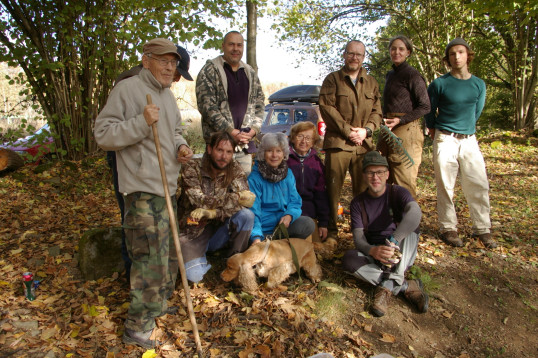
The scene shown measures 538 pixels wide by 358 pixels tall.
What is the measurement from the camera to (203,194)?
11.1 feet

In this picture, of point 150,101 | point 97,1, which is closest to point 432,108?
point 150,101

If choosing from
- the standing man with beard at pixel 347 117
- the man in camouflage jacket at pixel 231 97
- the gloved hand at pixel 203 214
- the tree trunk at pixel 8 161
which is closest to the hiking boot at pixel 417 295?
the standing man with beard at pixel 347 117

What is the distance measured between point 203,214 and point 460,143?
125 inches

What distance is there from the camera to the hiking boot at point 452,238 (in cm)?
442

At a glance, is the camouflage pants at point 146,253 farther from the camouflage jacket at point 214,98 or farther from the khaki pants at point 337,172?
the khaki pants at point 337,172

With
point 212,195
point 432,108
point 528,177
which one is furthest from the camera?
point 528,177

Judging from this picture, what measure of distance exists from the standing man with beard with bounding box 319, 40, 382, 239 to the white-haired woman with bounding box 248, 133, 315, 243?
25.1 inches

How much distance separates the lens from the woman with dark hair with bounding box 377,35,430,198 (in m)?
4.30

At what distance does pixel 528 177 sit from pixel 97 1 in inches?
362

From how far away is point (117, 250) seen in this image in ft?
12.7

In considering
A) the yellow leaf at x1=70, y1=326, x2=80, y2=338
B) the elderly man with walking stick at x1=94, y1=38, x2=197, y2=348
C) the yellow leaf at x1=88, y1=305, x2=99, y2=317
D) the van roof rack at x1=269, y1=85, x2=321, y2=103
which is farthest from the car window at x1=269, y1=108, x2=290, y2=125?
the yellow leaf at x1=70, y1=326, x2=80, y2=338

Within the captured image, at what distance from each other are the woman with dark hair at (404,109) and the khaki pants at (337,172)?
1.37 feet

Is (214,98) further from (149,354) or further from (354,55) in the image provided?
(149,354)

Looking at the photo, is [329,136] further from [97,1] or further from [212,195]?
[97,1]
